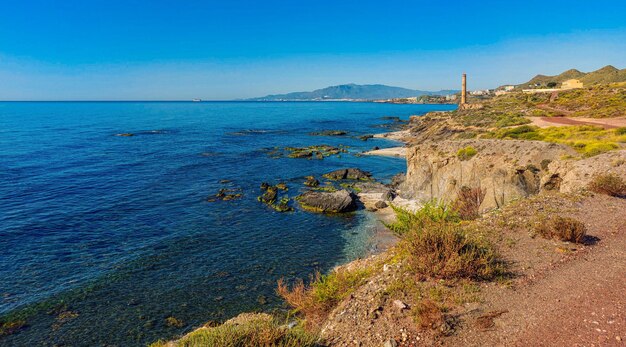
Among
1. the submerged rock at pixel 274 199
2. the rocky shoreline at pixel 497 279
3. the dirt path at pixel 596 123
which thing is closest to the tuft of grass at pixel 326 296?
the rocky shoreline at pixel 497 279

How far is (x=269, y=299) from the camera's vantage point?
17219mm

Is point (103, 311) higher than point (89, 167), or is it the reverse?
point (89, 167)

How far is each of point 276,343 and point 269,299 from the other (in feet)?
35.2

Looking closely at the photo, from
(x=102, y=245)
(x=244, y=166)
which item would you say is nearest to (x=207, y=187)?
(x=244, y=166)

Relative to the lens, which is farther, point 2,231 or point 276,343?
point 2,231

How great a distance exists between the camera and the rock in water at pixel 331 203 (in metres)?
30.7

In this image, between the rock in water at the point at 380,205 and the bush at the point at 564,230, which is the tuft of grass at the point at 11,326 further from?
the rock in water at the point at 380,205

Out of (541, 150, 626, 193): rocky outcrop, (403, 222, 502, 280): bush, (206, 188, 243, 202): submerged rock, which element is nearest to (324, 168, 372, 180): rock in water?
(206, 188, 243, 202): submerged rock

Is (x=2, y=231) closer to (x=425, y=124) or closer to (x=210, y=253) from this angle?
(x=210, y=253)

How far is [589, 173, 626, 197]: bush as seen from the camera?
50.3 ft

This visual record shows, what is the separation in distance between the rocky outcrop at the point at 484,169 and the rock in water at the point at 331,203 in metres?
6.79

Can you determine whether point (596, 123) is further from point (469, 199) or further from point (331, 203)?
point (331, 203)

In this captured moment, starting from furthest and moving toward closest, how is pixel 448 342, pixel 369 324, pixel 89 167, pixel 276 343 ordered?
1. pixel 89 167
2. pixel 369 324
3. pixel 448 342
4. pixel 276 343

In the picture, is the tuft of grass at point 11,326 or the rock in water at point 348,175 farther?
the rock in water at point 348,175
